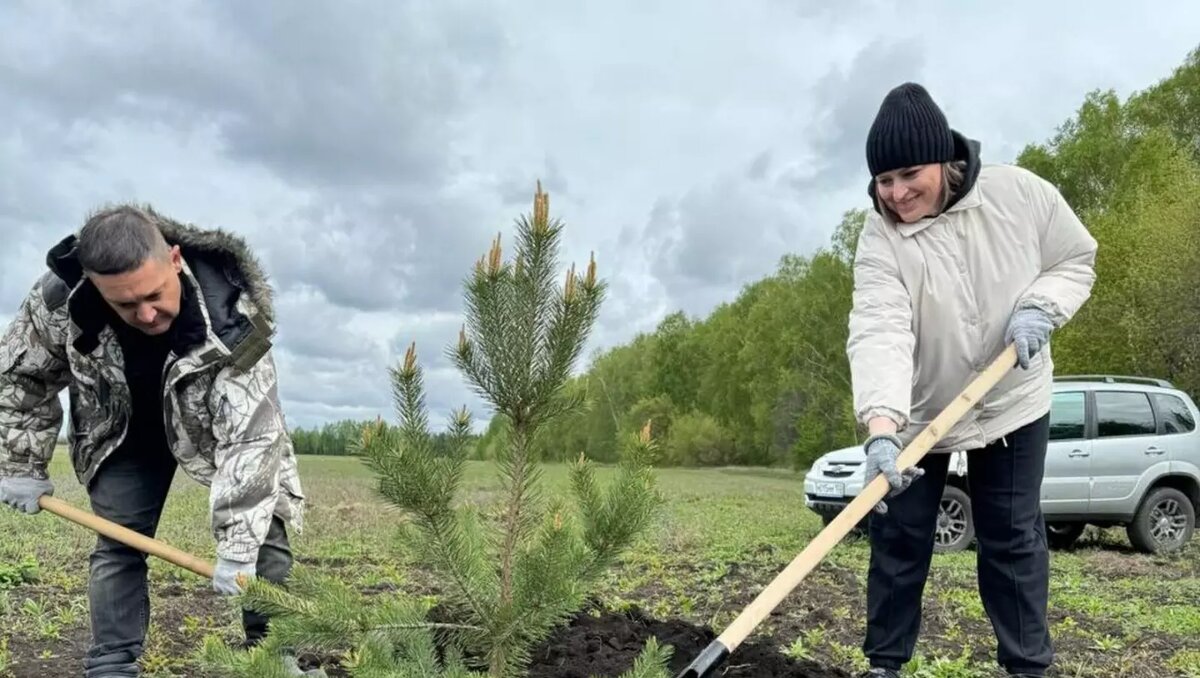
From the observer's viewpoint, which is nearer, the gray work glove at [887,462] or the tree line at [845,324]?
the gray work glove at [887,462]

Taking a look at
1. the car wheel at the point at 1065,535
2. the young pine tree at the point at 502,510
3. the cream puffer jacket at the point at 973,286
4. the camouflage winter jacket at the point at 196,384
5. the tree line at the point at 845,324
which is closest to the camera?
the young pine tree at the point at 502,510

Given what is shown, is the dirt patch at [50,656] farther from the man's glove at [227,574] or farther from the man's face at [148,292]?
the man's face at [148,292]

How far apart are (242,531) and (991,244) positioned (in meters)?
2.57

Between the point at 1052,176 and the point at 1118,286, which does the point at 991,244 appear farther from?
the point at 1052,176

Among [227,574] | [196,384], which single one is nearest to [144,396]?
[196,384]

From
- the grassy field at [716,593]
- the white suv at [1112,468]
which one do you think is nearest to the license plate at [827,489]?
the white suv at [1112,468]

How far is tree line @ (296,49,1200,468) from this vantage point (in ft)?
58.1

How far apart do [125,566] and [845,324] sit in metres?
28.1

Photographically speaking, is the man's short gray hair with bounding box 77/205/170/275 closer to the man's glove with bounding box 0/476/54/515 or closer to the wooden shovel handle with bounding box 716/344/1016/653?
the man's glove with bounding box 0/476/54/515

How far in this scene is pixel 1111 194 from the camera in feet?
84.5

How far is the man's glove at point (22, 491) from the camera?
3.41 meters

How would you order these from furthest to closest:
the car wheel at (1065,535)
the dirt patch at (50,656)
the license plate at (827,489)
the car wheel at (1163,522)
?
the car wheel at (1065,535) → the car wheel at (1163,522) → the license plate at (827,489) → the dirt patch at (50,656)

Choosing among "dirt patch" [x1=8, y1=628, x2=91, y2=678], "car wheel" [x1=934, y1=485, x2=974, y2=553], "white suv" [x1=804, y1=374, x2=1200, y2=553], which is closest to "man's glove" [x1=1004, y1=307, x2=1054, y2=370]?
"dirt patch" [x1=8, y1=628, x2=91, y2=678]

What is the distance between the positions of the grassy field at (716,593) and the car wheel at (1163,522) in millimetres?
201
